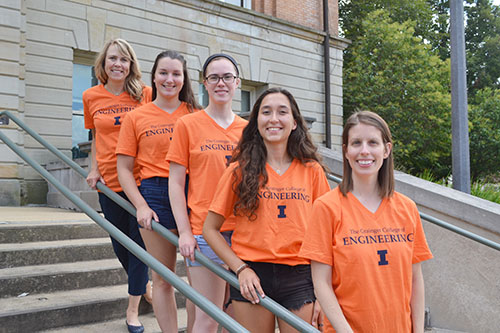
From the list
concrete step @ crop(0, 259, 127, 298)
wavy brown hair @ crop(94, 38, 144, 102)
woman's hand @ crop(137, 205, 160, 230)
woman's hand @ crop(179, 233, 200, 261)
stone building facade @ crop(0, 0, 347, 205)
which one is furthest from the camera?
stone building facade @ crop(0, 0, 347, 205)

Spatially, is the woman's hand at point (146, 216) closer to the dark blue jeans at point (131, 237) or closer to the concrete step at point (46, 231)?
the dark blue jeans at point (131, 237)

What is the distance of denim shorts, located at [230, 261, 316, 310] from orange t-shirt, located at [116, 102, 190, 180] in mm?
924

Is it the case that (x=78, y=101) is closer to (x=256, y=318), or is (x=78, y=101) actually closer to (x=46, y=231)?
(x=46, y=231)

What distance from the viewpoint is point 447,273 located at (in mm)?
4152

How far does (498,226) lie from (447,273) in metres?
0.59

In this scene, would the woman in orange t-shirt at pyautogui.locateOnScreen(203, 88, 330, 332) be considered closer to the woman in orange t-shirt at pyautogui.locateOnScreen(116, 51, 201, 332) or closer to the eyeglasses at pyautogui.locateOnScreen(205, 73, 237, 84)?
the eyeglasses at pyautogui.locateOnScreen(205, 73, 237, 84)

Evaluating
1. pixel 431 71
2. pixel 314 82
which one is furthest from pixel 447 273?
pixel 431 71

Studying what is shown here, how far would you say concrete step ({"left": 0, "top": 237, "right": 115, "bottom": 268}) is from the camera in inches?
145

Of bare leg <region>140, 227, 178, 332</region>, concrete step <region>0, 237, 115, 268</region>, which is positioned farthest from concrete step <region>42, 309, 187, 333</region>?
concrete step <region>0, 237, 115, 268</region>

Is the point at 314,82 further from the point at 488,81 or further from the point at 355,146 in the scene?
the point at 488,81

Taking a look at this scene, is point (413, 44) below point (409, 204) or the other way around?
the other way around

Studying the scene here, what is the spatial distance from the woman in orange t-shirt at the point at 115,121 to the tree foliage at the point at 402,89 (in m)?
14.6

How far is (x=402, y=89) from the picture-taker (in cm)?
1744

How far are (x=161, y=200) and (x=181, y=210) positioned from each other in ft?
1.20
